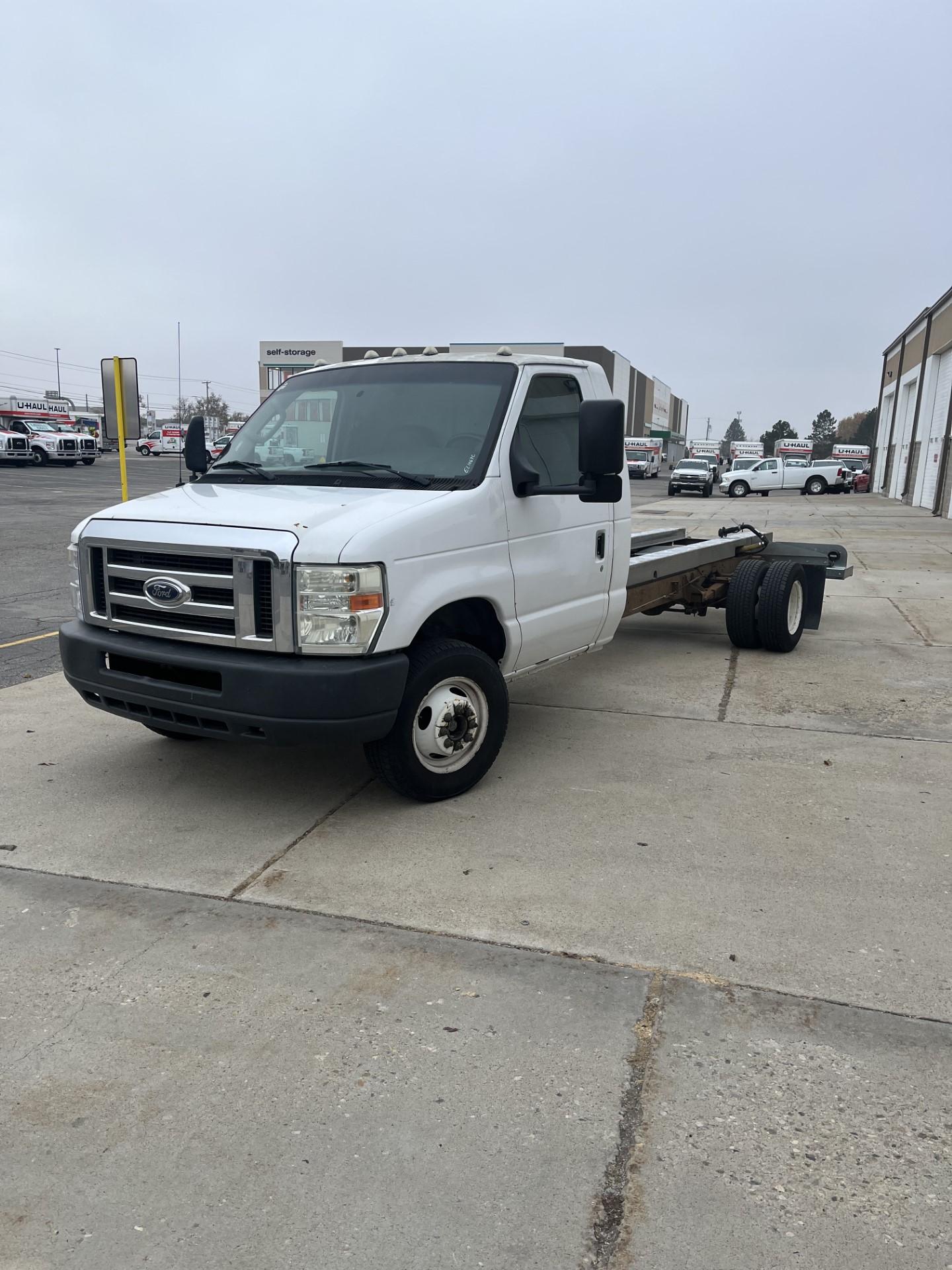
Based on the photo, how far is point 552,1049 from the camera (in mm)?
2984

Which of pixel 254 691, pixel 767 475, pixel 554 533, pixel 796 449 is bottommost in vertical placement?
pixel 767 475

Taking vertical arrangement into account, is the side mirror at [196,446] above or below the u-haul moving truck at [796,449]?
above

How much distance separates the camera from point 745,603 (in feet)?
28.1

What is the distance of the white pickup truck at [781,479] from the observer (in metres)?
44.5

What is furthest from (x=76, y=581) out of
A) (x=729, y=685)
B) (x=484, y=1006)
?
(x=729, y=685)

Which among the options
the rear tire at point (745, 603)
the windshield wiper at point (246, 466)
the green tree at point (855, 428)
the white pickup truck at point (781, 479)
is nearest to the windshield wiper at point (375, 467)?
the windshield wiper at point (246, 466)

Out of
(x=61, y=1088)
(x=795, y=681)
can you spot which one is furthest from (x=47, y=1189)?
(x=795, y=681)

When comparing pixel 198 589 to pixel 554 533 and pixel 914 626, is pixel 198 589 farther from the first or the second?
pixel 914 626

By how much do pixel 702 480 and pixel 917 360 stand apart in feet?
33.3

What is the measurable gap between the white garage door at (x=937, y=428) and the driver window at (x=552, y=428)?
29.7m

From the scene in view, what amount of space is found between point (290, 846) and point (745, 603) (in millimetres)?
5297

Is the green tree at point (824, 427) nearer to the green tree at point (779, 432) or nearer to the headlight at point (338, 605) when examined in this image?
the green tree at point (779, 432)

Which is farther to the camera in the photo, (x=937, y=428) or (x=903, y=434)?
(x=903, y=434)

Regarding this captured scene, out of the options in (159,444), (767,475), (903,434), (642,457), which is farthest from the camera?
(159,444)
